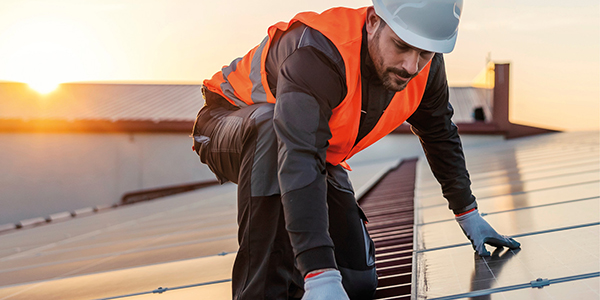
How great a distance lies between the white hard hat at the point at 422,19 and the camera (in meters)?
1.77

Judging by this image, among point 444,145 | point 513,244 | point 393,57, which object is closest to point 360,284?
point 513,244

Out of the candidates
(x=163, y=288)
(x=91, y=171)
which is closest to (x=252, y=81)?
(x=163, y=288)

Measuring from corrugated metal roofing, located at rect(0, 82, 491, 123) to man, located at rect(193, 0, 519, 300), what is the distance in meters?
10.0

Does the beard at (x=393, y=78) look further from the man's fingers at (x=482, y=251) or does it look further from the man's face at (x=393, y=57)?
the man's fingers at (x=482, y=251)

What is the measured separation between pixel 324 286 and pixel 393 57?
2.74ft

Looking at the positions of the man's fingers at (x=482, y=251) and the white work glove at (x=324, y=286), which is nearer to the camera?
the white work glove at (x=324, y=286)

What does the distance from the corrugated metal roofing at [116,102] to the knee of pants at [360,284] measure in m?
10.3

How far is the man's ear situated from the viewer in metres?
1.89

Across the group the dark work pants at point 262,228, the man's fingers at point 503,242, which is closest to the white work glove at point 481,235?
the man's fingers at point 503,242

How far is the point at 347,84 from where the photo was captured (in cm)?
184

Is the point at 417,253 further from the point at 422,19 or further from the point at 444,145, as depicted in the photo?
the point at 422,19

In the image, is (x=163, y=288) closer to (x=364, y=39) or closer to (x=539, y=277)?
(x=364, y=39)

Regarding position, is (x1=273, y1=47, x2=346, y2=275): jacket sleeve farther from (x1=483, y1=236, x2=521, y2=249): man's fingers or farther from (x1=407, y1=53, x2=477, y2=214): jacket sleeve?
(x1=483, y1=236, x2=521, y2=249): man's fingers

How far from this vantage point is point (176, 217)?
6.24m
